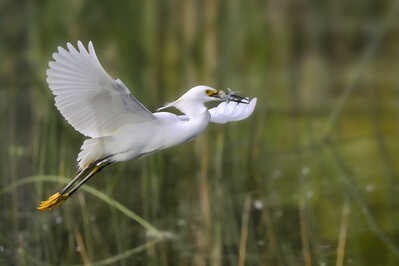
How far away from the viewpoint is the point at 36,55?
7.94 m

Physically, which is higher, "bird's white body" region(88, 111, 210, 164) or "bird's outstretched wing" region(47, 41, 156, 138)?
"bird's outstretched wing" region(47, 41, 156, 138)

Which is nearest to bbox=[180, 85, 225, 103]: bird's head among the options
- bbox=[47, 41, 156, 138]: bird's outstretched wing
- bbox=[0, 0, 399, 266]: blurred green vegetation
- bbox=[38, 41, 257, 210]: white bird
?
bbox=[38, 41, 257, 210]: white bird

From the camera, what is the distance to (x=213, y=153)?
629 centimetres

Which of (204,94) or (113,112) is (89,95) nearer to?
(113,112)

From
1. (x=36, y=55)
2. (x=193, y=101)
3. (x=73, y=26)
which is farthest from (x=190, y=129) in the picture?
(x=36, y=55)

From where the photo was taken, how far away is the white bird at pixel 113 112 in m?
2.87

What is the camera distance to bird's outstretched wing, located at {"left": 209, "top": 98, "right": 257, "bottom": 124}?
3176 millimetres

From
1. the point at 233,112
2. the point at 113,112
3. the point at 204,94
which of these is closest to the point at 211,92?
the point at 204,94

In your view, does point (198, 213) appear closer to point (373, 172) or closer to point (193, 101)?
point (373, 172)

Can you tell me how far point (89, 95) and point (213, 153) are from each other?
339 centimetres

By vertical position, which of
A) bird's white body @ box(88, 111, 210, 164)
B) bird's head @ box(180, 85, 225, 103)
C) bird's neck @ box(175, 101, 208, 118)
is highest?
bird's head @ box(180, 85, 225, 103)

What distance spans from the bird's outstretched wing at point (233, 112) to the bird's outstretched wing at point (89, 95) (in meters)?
0.32

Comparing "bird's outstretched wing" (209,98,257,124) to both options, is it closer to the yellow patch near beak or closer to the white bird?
the white bird

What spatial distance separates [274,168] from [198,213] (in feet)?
3.95
